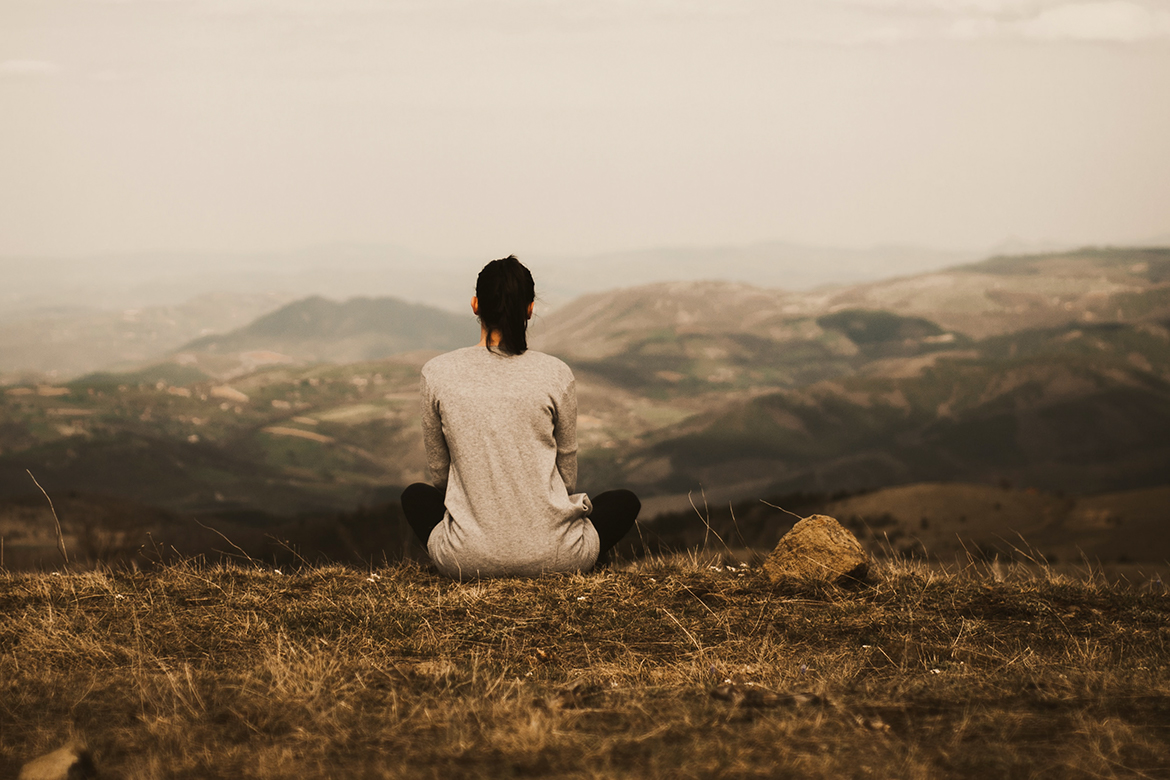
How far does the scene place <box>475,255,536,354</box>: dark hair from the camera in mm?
5324

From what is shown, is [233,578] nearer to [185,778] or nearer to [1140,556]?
[185,778]

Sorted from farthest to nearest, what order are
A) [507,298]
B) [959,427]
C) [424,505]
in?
1. [959,427]
2. [424,505]
3. [507,298]

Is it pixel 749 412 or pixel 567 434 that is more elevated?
pixel 567 434

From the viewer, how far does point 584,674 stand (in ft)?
14.7

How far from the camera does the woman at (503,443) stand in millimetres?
5418

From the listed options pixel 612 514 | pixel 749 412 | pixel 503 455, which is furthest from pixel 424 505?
pixel 749 412

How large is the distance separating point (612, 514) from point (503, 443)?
1162mm

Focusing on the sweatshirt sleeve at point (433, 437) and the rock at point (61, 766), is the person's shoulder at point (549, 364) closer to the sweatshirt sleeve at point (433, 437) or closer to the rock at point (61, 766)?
the sweatshirt sleeve at point (433, 437)

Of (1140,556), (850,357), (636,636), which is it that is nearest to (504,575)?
(636,636)

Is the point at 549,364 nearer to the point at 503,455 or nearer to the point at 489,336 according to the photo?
the point at 489,336

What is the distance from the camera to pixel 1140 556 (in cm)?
3069

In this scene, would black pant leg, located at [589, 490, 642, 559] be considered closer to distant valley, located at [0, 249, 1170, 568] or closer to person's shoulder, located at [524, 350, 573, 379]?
person's shoulder, located at [524, 350, 573, 379]

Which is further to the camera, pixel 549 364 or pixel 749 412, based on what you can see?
pixel 749 412

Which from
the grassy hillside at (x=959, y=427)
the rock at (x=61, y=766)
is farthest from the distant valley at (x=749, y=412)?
the rock at (x=61, y=766)
